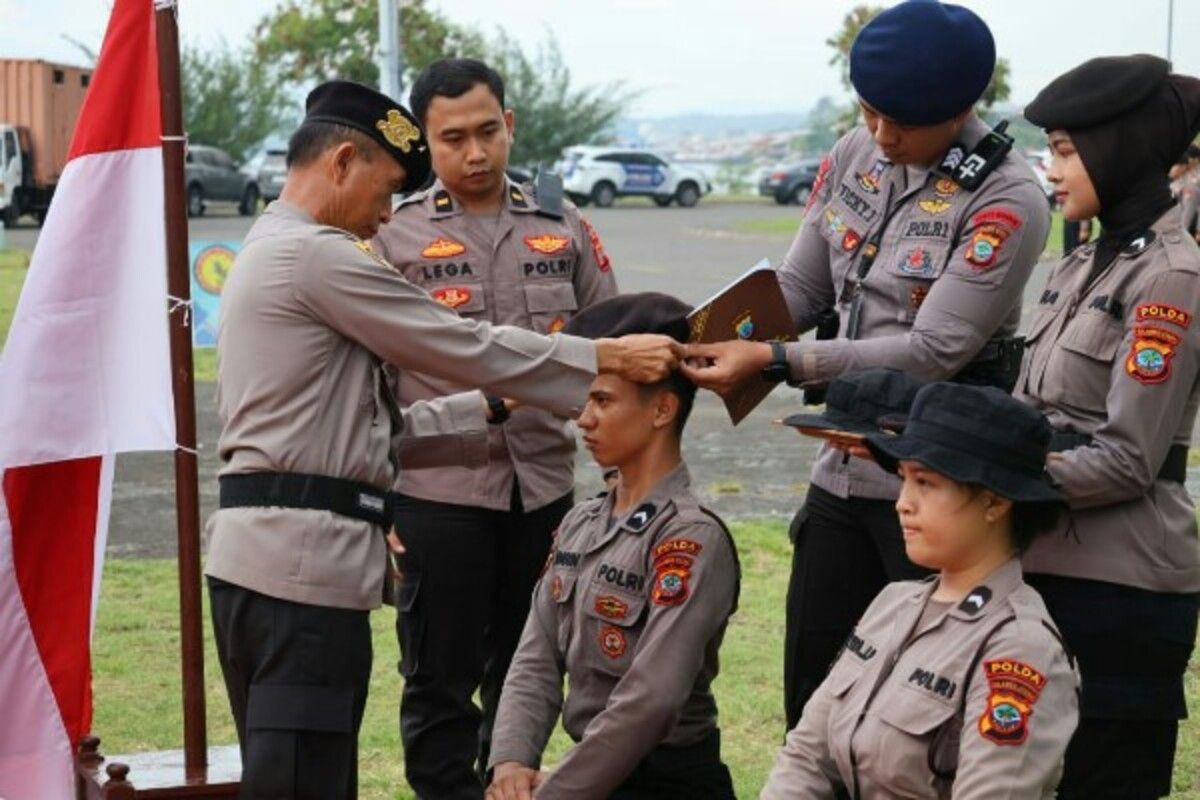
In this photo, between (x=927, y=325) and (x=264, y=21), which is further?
(x=264, y=21)

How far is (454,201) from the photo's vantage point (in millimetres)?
5312

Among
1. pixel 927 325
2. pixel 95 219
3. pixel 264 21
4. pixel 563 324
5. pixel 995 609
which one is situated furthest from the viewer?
pixel 264 21

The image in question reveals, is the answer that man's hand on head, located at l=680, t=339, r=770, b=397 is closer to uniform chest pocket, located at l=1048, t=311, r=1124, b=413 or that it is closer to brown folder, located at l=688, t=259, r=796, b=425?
brown folder, located at l=688, t=259, r=796, b=425

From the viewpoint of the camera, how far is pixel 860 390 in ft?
13.3

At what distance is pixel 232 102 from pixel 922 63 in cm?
4724

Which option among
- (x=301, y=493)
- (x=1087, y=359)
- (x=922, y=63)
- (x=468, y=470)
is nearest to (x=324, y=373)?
(x=301, y=493)

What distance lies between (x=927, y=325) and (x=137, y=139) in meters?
2.01

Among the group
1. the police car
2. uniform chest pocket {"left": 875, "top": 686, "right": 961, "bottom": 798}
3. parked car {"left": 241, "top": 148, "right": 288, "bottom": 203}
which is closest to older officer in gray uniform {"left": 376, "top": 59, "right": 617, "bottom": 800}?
uniform chest pocket {"left": 875, "top": 686, "right": 961, "bottom": 798}

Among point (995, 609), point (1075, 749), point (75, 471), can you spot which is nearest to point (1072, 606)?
point (1075, 749)

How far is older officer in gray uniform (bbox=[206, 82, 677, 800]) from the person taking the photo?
4152 millimetres

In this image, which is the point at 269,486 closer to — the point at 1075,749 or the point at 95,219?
the point at 95,219

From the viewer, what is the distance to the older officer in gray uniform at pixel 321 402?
4152 mm

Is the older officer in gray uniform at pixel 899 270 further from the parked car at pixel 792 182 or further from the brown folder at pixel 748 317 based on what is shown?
the parked car at pixel 792 182

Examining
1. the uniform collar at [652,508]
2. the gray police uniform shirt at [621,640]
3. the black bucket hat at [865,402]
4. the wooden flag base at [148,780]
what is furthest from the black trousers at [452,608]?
the black bucket hat at [865,402]
